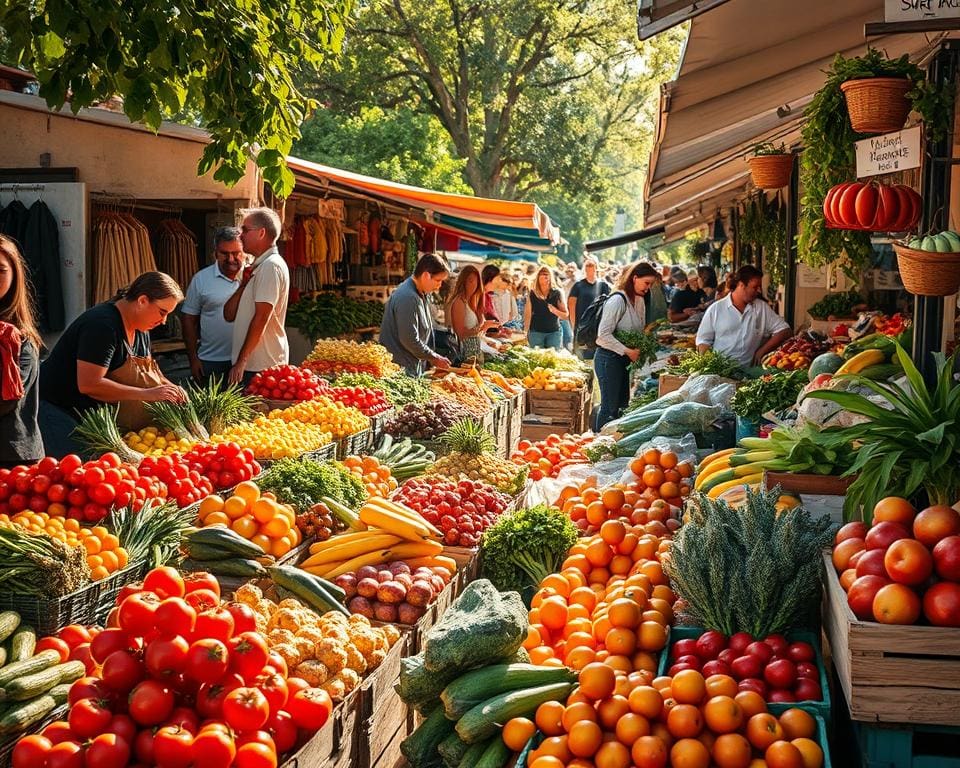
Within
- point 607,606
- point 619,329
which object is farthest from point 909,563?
point 619,329

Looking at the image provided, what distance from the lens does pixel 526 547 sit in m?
4.76

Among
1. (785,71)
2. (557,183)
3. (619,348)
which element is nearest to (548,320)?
(619,348)

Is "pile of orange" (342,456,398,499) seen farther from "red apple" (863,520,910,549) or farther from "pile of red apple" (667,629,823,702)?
"red apple" (863,520,910,549)

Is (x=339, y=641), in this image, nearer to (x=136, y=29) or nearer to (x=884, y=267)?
(x=136, y=29)

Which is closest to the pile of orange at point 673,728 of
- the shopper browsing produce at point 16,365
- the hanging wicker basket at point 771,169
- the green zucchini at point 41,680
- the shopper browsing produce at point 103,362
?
the green zucchini at point 41,680

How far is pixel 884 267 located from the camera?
32.1 ft

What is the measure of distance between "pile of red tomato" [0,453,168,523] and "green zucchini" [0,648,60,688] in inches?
41.8

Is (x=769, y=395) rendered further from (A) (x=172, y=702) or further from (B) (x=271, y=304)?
(A) (x=172, y=702)

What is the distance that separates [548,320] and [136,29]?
11508mm

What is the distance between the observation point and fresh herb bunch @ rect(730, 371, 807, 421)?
5.93 m

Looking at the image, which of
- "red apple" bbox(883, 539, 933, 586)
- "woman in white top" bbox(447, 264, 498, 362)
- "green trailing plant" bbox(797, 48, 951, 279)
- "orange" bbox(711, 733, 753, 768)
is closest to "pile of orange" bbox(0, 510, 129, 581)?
"orange" bbox(711, 733, 753, 768)

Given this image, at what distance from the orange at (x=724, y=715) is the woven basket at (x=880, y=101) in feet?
8.90

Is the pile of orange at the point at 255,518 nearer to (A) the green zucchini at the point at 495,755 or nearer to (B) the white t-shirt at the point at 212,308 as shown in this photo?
(A) the green zucchini at the point at 495,755

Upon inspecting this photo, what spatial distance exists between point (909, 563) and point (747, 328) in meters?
6.15
